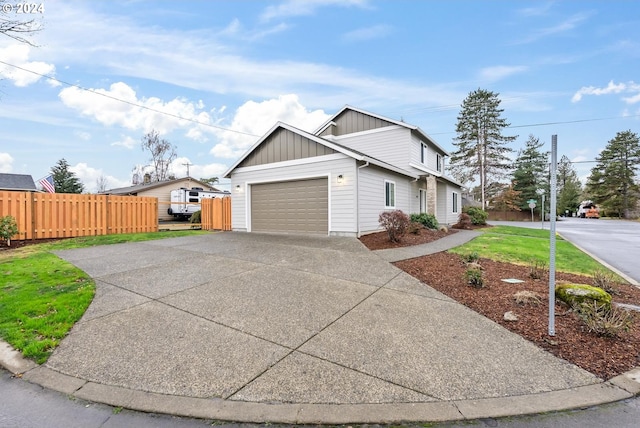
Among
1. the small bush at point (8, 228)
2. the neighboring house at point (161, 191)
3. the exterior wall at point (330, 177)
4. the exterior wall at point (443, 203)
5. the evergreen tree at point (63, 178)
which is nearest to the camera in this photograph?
the small bush at point (8, 228)

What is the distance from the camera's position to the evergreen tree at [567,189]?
4722 cm

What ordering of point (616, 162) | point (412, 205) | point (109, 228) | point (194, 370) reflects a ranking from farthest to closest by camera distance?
1. point (616, 162)
2. point (412, 205)
3. point (109, 228)
4. point (194, 370)

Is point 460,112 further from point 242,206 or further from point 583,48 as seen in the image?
point 242,206

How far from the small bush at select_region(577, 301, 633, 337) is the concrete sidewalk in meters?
0.74

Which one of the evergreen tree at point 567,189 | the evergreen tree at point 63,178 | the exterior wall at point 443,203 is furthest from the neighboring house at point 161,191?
the evergreen tree at point 567,189

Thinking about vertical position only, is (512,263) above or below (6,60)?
below

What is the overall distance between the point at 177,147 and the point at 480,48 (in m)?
33.7

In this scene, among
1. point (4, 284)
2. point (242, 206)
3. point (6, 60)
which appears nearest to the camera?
Answer: point (4, 284)

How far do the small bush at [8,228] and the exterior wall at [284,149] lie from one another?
829cm

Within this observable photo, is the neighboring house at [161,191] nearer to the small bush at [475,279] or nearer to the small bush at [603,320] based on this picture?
the small bush at [475,279]

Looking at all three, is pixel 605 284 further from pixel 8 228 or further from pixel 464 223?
pixel 8 228

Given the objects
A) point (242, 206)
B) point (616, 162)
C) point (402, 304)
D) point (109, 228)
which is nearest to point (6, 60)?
point (109, 228)

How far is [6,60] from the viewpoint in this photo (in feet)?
27.6

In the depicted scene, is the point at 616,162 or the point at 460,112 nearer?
the point at 460,112
